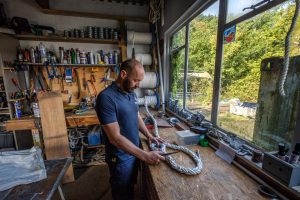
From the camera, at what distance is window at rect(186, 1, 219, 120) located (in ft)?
4.82

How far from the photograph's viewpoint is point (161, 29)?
2758 millimetres

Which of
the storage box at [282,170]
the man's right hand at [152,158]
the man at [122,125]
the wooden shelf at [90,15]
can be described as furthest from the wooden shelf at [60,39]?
the storage box at [282,170]

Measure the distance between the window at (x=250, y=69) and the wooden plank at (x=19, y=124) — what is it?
8.42 feet

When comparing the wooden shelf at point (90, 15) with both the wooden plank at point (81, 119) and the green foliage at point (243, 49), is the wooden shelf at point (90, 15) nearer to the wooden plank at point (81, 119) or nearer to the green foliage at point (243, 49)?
the green foliage at point (243, 49)

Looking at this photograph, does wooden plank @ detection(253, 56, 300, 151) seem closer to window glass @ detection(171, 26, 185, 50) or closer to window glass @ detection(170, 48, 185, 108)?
window glass @ detection(170, 48, 185, 108)

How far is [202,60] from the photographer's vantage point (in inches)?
65.8

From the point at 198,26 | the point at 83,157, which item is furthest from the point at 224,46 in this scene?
the point at 83,157

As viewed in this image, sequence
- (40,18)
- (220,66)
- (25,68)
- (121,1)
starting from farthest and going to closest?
(121,1) → (40,18) → (25,68) → (220,66)

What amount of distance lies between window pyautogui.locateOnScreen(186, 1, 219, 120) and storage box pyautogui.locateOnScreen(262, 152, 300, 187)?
78cm

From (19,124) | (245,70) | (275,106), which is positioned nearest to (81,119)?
(19,124)

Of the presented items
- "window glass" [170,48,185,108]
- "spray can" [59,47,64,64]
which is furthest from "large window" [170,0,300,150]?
"spray can" [59,47,64,64]

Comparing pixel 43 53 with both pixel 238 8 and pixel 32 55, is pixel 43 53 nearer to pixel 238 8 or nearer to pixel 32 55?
pixel 32 55

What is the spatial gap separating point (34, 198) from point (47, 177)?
7.8 inches

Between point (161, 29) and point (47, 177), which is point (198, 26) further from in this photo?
point (47, 177)
